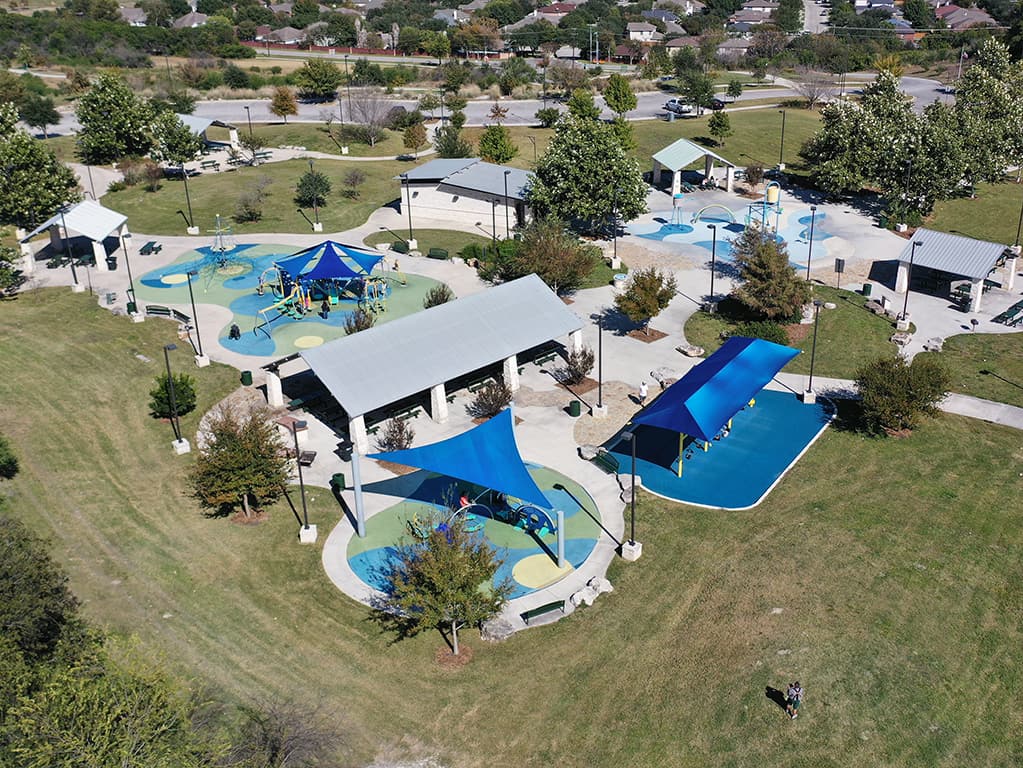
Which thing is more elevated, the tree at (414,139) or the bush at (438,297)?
the tree at (414,139)

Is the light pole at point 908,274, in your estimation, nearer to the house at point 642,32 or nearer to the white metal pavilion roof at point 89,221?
the white metal pavilion roof at point 89,221

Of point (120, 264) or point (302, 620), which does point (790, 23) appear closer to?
point (120, 264)

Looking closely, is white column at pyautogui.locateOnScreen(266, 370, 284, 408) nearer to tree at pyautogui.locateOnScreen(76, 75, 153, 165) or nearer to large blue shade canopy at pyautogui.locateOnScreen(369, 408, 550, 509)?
large blue shade canopy at pyautogui.locateOnScreen(369, 408, 550, 509)

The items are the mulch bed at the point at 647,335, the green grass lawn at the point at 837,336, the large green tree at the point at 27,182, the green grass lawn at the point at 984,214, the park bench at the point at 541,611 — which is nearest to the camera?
the park bench at the point at 541,611

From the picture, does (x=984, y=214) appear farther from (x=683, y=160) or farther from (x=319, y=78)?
(x=319, y=78)

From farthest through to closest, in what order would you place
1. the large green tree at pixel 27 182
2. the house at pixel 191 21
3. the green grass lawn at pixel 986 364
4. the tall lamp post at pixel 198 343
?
the house at pixel 191 21 < the large green tree at pixel 27 182 < the tall lamp post at pixel 198 343 < the green grass lawn at pixel 986 364

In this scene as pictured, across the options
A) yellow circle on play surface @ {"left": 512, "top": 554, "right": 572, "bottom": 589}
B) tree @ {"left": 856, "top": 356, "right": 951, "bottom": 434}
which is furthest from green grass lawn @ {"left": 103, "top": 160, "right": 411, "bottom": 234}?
tree @ {"left": 856, "top": 356, "right": 951, "bottom": 434}

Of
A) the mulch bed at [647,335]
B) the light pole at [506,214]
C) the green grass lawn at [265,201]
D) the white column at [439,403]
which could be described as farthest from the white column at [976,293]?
the green grass lawn at [265,201]
